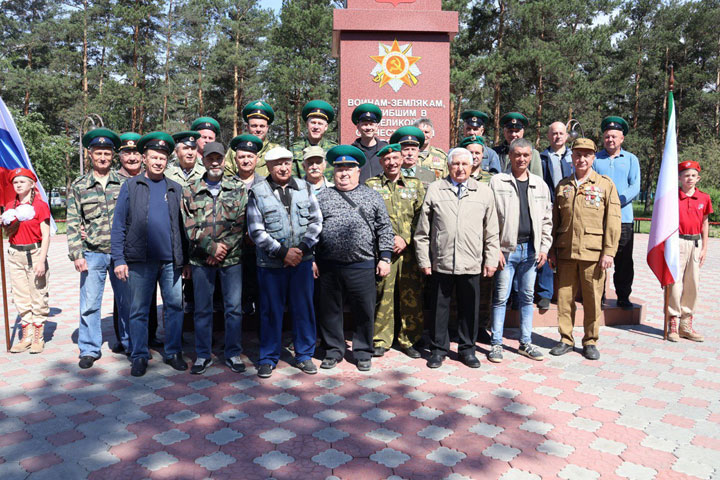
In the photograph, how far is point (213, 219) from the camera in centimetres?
420

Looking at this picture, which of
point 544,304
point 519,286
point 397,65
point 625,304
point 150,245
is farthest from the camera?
point 397,65

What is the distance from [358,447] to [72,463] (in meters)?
1.55

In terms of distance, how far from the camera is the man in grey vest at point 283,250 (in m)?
4.13

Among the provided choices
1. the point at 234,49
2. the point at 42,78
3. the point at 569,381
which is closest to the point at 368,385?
the point at 569,381

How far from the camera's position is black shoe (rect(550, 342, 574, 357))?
4742 millimetres

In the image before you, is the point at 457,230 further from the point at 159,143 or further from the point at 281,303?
the point at 159,143

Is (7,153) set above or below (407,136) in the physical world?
below

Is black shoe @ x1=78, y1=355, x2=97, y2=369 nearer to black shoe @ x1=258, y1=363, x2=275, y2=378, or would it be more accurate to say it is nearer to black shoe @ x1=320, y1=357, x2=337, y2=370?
black shoe @ x1=258, y1=363, x2=275, y2=378

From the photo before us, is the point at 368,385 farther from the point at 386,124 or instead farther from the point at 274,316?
the point at 386,124

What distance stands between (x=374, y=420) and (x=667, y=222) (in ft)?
12.0

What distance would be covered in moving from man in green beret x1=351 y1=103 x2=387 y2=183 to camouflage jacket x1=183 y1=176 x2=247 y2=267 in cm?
142

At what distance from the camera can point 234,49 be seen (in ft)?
112

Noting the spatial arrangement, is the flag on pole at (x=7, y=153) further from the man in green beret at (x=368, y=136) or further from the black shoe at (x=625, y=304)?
the black shoe at (x=625, y=304)

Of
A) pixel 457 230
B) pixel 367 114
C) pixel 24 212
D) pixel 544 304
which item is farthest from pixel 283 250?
pixel 544 304
